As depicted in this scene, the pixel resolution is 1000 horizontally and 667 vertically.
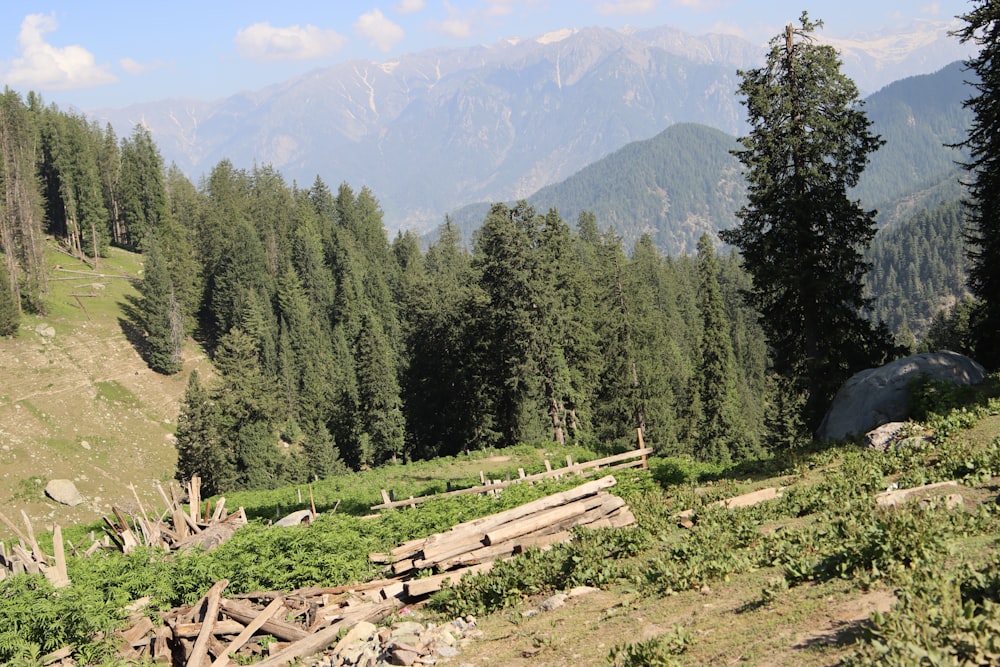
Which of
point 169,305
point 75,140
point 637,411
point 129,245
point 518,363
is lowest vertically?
point 637,411

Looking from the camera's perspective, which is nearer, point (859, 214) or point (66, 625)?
point (66, 625)

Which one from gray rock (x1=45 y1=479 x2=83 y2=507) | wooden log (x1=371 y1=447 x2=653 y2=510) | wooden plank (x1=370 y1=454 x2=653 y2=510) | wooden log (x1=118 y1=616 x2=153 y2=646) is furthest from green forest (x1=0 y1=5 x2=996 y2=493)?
wooden log (x1=118 y1=616 x2=153 y2=646)

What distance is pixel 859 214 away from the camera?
24.2m

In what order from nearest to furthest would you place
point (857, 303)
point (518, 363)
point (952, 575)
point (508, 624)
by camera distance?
point (952, 575), point (508, 624), point (857, 303), point (518, 363)

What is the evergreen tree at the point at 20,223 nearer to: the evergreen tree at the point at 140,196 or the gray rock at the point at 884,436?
the evergreen tree at the point at 140,196

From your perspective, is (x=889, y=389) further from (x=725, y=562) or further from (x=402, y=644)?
(x=402, y=644)

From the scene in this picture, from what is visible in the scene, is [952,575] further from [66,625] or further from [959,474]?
[66,625]

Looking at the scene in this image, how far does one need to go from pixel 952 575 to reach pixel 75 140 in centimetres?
12608

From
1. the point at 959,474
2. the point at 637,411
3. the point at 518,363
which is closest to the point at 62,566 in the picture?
the point at 959,474

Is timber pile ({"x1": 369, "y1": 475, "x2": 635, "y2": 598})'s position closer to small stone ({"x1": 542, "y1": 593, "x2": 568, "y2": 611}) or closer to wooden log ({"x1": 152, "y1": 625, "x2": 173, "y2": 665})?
small stone ({"x1": 542, "y1": 593, "x2": 568, "y2": 611})

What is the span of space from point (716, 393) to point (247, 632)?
47135 mm

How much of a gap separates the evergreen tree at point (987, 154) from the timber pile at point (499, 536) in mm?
16803

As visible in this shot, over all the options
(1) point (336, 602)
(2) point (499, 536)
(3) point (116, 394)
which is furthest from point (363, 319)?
(2) point (499, 536)

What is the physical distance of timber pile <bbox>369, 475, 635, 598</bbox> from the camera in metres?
14.3
